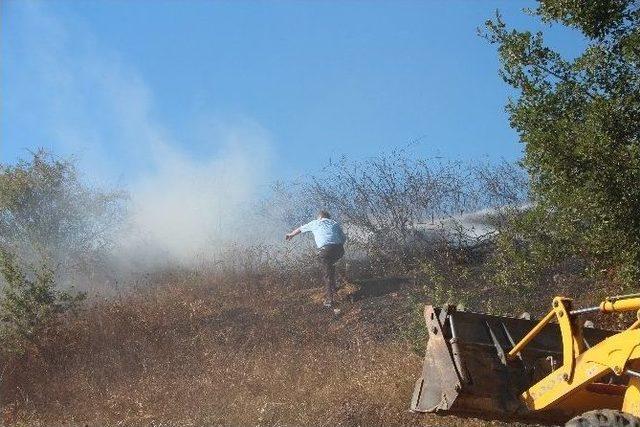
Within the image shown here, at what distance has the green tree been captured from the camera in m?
9.16

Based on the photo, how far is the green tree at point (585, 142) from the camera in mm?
9156

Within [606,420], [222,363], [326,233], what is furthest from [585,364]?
[326,233]

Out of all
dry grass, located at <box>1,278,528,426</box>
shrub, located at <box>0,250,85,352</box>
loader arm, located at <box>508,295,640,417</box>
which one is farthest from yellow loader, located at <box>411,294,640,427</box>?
shrub, located at <box>0,250,85,352</box>

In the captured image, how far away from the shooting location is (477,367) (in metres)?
6.47

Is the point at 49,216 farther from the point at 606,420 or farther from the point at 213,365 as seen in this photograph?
the point at 606,420

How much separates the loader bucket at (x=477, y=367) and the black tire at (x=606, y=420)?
1.08 meters

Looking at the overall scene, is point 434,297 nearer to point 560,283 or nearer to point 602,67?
point 560,283

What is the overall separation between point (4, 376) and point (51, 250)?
5.21 meters

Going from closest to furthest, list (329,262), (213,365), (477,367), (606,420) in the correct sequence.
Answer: (606,420), (477,367), (213,365), (329,262)

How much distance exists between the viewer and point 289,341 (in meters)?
12.6

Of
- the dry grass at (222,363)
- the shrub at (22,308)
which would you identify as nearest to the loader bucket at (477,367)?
the dry grass at (222,363)

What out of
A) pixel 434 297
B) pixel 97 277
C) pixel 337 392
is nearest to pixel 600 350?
pixel 337 392

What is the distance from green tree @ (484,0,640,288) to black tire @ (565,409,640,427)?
14.9ft

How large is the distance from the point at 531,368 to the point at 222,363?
20.8ft
